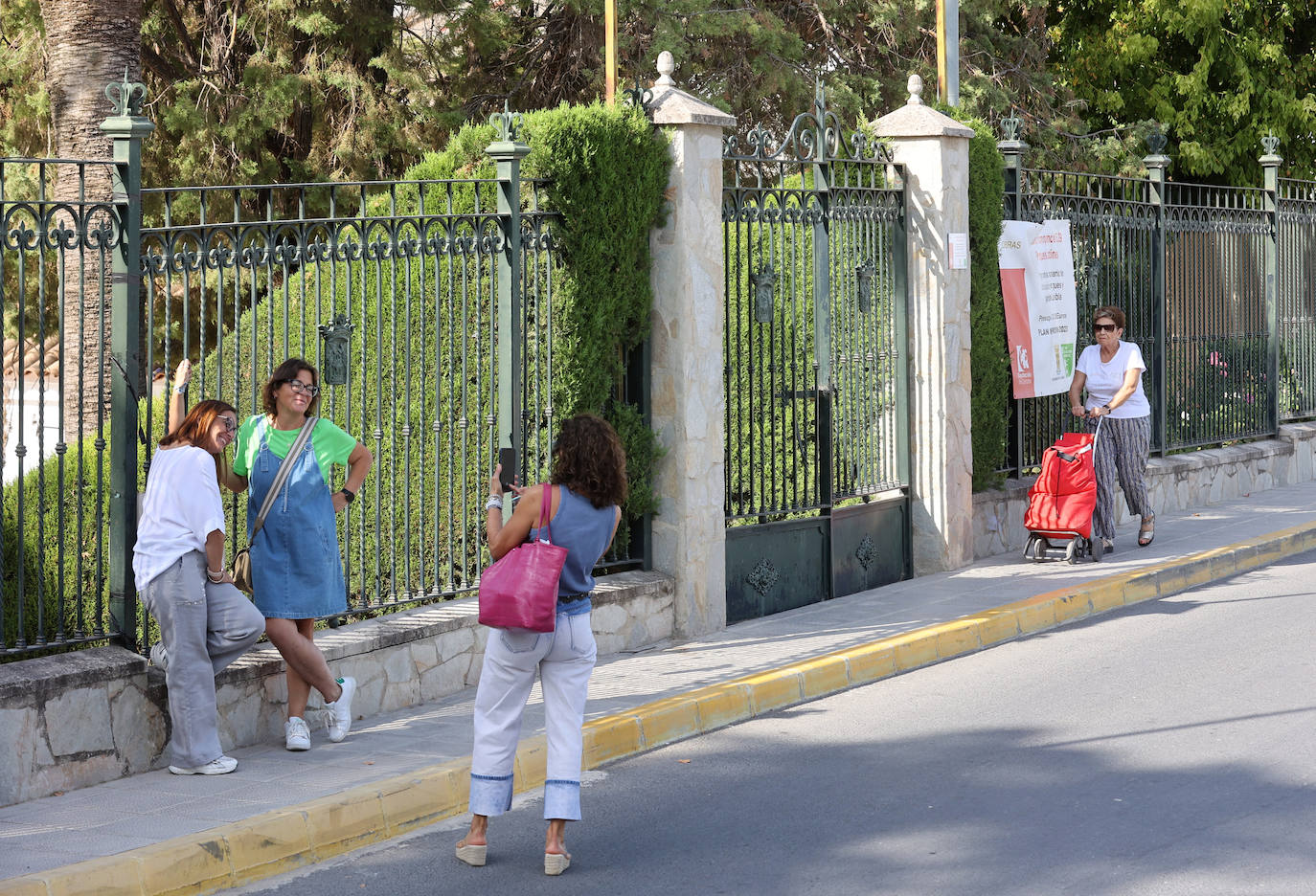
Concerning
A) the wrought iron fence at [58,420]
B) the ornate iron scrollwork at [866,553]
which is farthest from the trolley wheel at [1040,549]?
the wrought iron fence at [58,420]

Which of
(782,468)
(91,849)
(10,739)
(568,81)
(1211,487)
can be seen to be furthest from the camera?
(568,81)

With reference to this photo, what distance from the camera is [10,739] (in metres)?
6.18

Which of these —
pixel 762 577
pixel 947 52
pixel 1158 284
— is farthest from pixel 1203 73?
pixel 762 577

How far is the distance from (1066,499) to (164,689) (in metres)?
7.12

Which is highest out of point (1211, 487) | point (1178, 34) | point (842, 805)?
point (1178, 34)

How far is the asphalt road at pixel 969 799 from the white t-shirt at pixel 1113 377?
141 inches

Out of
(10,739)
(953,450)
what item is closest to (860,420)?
(953,450)

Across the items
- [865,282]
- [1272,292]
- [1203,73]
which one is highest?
[1203,73]

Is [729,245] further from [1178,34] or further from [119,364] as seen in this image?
[1178,34]

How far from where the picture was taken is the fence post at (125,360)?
22.4ft

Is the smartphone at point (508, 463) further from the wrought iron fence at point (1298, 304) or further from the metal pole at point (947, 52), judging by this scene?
the wrought iron fence at point (1298, 304)

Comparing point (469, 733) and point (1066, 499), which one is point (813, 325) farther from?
point (469, 733)

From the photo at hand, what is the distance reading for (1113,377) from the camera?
485 inches

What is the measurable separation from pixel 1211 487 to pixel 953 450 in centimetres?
490
